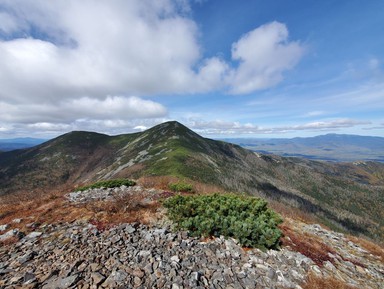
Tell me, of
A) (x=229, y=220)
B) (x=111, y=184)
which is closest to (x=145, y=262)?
(x=229, y=220)

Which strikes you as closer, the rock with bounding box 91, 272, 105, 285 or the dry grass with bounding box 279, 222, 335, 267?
the rock with bounding box 91, 272, 105, 285

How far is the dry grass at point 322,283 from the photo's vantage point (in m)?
8.77

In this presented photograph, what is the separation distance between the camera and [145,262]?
9.08 metres

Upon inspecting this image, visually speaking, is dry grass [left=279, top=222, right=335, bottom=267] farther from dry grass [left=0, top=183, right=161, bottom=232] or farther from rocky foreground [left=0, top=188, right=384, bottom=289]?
dry grass [left=0, top=183, right=161, bottom=232]

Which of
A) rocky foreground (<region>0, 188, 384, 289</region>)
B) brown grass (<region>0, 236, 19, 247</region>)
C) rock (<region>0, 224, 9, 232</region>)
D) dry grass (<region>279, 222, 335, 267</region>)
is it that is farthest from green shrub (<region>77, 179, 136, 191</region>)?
dry grass (<region>279, 222, 335, 267</region>)

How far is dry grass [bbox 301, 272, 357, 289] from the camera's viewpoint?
345 inches

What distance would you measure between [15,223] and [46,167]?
14396 cm

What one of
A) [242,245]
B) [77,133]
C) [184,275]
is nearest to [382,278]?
[242,245]

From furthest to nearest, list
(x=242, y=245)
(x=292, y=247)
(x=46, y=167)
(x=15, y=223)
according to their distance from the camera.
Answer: (x=46, y=167) < (x=15, y=223) < (x=292, y=247) < (x=242, y=245)

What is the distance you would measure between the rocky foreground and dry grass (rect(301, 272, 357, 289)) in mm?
230

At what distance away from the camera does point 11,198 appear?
20984mm

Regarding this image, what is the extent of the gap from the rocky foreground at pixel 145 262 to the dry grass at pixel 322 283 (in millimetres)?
230

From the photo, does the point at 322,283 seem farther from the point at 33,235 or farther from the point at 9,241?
the point at 9,241

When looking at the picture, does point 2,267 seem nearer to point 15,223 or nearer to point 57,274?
point 57,274
